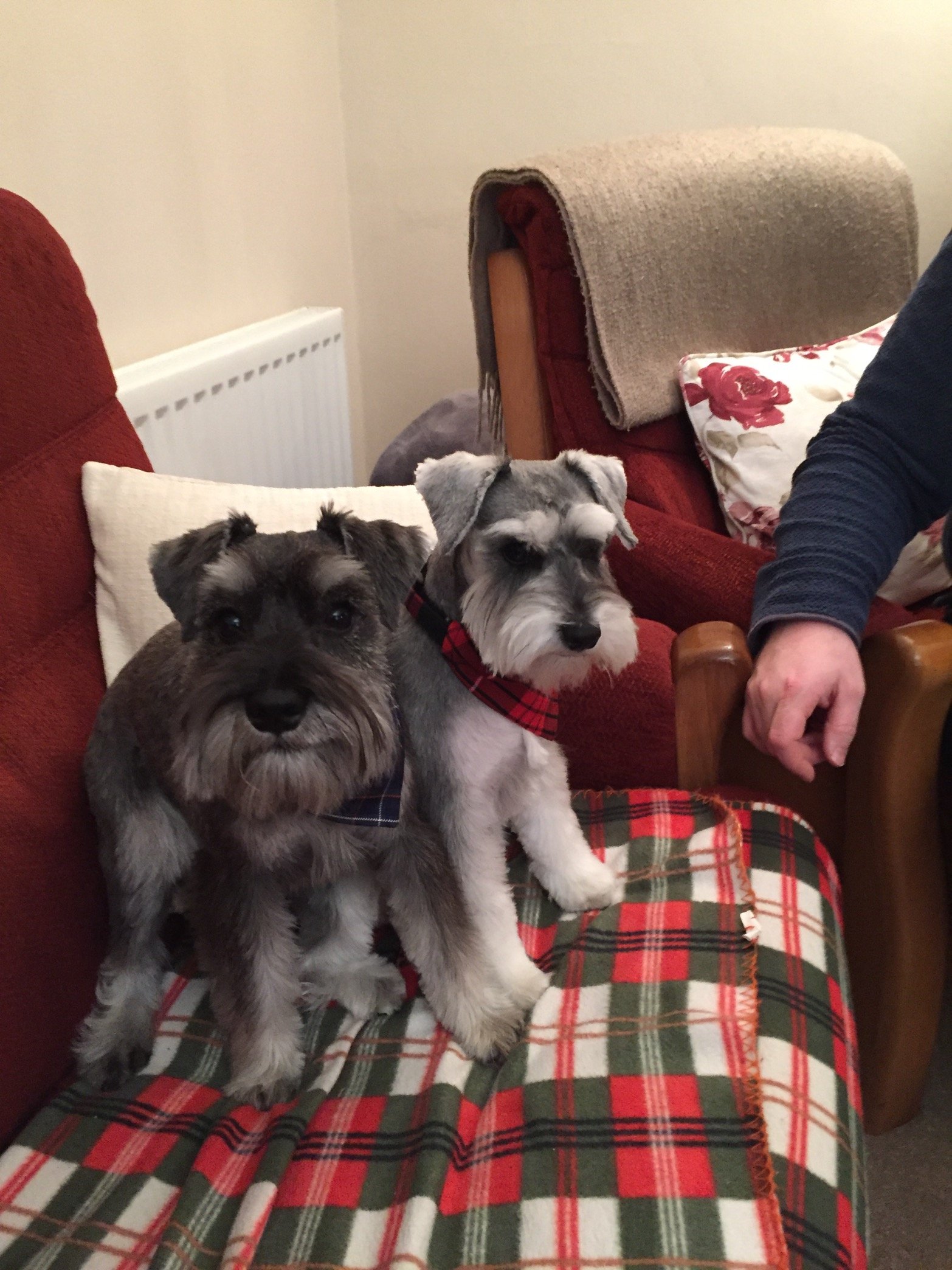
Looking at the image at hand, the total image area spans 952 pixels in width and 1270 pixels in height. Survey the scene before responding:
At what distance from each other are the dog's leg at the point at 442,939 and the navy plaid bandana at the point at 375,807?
0.07 metres

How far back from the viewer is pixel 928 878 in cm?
132

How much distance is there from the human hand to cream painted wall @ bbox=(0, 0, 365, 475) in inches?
58.5

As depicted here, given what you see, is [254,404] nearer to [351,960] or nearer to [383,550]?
[383,550]

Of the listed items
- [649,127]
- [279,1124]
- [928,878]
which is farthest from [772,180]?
[279,1124]

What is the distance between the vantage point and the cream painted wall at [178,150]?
165 centimetres

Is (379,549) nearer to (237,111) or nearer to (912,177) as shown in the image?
(237,111)

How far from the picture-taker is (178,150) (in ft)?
6.59

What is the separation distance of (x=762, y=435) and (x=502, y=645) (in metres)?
0.96

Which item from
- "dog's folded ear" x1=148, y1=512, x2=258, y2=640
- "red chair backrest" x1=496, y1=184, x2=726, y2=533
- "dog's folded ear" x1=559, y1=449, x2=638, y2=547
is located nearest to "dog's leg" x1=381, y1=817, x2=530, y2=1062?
"dog's folded ear" x1=148, y1=512, x2=258, y2=640

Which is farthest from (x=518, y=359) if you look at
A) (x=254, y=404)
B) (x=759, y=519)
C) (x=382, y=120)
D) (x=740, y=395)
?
(x=382, y=120)

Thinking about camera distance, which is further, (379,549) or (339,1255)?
(379,549)

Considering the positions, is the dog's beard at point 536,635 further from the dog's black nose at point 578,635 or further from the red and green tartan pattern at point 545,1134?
the red and green tartan pattern at point 545,1134

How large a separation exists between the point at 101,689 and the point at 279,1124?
62cm

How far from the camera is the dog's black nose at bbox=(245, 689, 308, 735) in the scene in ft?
2.98
